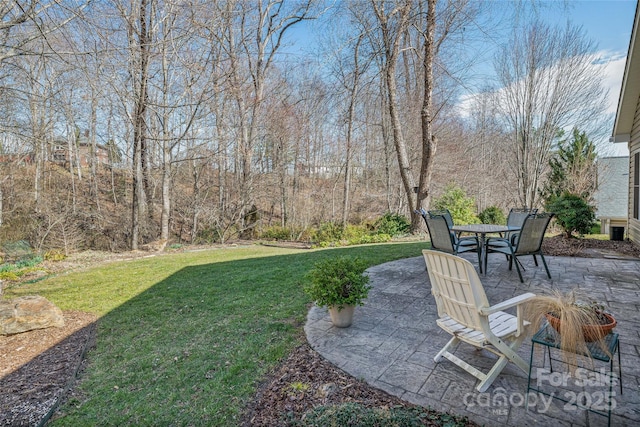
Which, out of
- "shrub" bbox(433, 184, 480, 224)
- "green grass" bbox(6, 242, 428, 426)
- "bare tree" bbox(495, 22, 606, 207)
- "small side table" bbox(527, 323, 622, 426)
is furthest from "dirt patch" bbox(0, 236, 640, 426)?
"bare tree" bbox(495, 22, 606, 207)

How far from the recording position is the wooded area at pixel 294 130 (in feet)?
27.7

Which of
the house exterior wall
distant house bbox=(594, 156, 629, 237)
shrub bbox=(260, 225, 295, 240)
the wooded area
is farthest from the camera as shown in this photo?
distant house bbox=(594, 156, 629, 237)

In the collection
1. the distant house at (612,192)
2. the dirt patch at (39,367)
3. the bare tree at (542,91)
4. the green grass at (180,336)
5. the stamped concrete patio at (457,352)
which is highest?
the bare tree at (542,91)

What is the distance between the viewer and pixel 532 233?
3.97 m

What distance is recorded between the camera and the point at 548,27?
11.2 metres

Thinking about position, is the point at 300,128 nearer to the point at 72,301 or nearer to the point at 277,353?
the point at 72,301

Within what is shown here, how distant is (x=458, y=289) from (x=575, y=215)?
6702mm

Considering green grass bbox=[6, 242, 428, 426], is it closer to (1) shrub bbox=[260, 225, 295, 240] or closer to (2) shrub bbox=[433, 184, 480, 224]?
(2) shrub bbox=[433, 184, 480, 224]

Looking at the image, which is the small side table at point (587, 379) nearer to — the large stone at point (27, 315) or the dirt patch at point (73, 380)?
the dirt patch at point (73, 380)

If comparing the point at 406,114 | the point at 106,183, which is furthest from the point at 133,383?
the point at 106,183

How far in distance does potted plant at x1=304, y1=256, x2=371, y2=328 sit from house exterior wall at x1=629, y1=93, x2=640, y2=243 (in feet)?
22.5

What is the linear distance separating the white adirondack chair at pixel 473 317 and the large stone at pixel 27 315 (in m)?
4.08

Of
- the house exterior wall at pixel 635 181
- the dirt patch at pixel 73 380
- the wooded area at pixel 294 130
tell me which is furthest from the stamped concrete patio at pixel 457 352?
the wooded area at pixel 294 130

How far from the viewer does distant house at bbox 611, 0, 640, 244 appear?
5.49m
